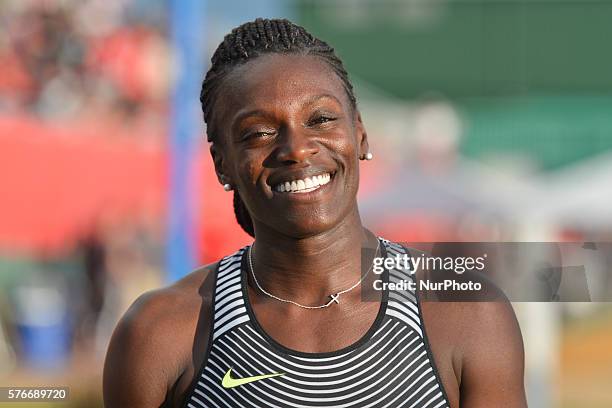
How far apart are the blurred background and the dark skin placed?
69 centimetres

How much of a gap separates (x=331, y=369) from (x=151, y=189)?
8.47m

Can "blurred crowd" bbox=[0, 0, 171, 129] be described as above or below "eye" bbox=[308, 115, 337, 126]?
below

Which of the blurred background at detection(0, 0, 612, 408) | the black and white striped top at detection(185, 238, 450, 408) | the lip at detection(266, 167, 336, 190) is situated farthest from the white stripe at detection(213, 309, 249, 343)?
the blurred background at detection(0, 0, 612, 408)

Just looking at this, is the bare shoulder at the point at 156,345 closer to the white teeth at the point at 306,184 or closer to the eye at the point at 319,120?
the white teeth at the point at 306,184

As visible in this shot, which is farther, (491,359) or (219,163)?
(219,163)

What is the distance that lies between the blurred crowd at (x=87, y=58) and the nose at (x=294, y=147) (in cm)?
843

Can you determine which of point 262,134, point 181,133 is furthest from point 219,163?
point 181,133

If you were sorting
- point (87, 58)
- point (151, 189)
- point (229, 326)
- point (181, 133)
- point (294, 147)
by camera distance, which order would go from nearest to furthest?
point (294, 147), point (229, 326), point (181, 133), point (151, 189), point (87, 58)

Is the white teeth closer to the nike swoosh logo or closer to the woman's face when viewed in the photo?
the woman's face

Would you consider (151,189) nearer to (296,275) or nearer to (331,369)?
(296,275)

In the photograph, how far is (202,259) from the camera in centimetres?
828

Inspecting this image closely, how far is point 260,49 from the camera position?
2.05 m

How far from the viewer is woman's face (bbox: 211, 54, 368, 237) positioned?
194 centimetres

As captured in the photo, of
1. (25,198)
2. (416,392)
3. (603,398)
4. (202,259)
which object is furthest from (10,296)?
(416,392)
